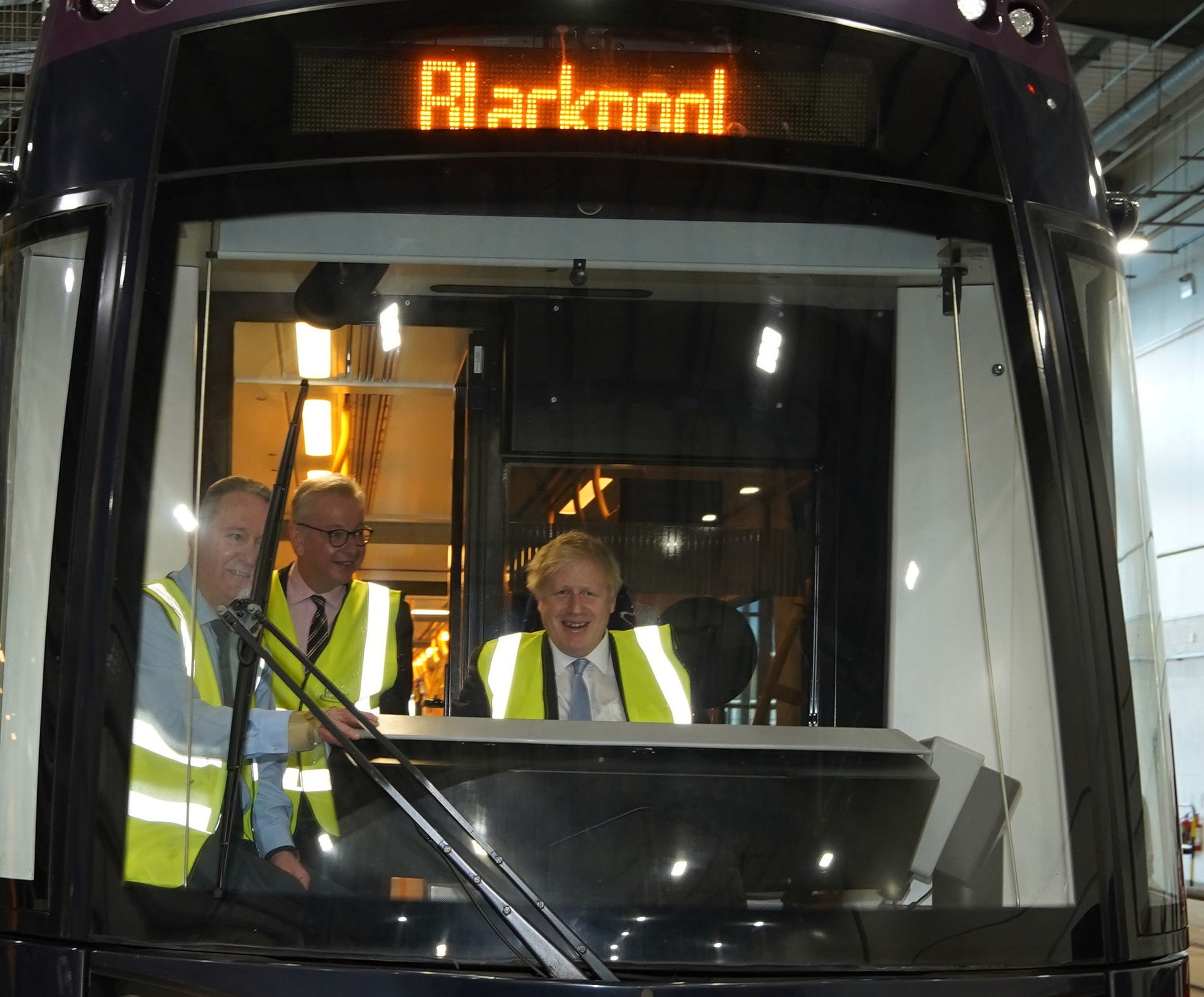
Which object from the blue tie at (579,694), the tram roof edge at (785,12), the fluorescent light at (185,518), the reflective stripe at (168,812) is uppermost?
the tram roof edge at (785,12)

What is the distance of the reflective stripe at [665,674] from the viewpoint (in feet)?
7.06

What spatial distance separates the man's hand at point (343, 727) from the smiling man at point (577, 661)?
0.54 ft

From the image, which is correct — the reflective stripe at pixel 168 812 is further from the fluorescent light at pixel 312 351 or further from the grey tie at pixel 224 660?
the fluorescent light at pixel 312 351

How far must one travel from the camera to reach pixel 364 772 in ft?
6.39

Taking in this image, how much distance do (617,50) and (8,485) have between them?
1.03 m

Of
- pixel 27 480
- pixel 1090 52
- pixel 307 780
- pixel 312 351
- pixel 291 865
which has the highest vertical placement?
pixel 1090 52

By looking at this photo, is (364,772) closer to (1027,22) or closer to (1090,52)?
(1027,22)

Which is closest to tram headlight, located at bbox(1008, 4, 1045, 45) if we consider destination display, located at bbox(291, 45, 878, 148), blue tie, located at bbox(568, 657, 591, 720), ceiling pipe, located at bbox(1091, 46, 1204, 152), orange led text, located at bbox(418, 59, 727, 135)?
destination display, located at bbox(291, 45, 878, 148)

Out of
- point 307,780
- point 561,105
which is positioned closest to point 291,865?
point 307,780

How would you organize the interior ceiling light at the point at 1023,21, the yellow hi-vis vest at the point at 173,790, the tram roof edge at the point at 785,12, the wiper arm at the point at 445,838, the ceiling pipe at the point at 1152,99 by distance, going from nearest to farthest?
the wiper arm at the point at 445,838 < the yellow hi-vis vest at the point at 173,790 < the tram roof edge at the point at 785,12 < the interior ceiling light at the point at 1023,21 < the ceiling pipe at the point at 1152,99

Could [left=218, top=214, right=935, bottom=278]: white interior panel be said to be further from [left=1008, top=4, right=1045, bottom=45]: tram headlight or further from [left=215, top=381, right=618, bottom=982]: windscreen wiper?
[left=1008, top=4, right=1045, bottom=45]: tram headlight

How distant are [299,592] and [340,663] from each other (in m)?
0.11

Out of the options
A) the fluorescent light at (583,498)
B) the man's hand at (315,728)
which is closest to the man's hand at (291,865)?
the man's hand at (315,728)

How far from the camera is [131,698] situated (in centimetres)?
194
